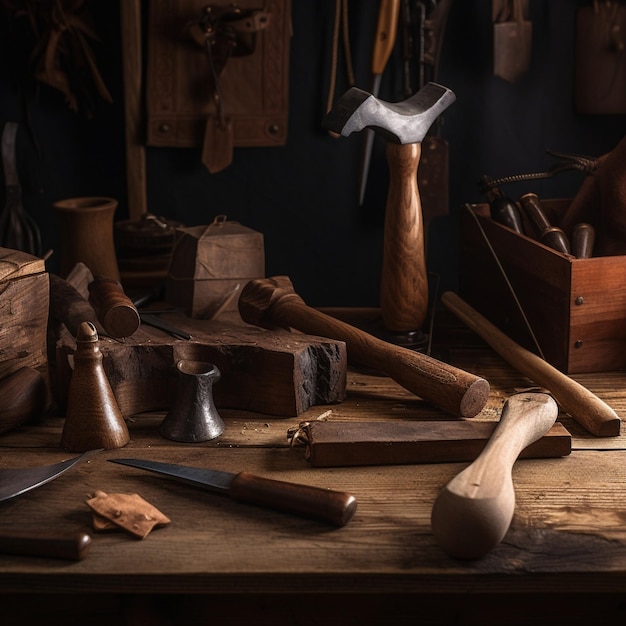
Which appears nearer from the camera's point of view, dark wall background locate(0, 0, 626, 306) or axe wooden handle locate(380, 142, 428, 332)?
axe wooden handle locate(380, 142, 428, 332)

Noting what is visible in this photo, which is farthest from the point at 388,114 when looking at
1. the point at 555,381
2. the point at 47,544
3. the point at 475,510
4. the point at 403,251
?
the point at 47,544

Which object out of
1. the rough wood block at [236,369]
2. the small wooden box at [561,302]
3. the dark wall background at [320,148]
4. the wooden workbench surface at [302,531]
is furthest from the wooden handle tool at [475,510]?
the dark wall background at [320,148]

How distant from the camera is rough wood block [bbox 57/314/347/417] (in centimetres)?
136

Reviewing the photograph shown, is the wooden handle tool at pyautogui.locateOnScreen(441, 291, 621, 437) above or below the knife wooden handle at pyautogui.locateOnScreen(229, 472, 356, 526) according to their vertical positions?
above

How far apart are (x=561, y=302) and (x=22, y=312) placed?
0.82m

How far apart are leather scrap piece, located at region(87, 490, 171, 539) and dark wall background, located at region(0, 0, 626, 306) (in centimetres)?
128

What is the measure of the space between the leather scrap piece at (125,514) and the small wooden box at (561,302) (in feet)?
2.46

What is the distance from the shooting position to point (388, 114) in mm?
1480

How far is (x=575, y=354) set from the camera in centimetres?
151

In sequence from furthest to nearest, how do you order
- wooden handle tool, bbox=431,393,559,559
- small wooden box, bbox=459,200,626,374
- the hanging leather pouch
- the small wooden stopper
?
the hanging leather pouch
small wooden box, bbox=459,200,626,374
the small wooden stopper
wooden handle tool, bbox=431,393,559,559

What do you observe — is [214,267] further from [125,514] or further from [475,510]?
[475,510]

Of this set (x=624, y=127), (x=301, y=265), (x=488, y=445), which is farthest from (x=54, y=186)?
(x=488, y=445)

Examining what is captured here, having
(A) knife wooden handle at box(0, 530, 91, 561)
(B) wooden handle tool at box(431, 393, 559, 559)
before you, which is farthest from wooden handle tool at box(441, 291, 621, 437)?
(A) knife wooden handle at box(0, 530, 91, 561)

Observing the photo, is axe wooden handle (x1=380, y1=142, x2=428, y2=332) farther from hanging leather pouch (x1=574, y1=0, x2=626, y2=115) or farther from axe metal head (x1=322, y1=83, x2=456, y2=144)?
hanging leather pouch (x1=574, y1=0, x2=626, y2=115)
